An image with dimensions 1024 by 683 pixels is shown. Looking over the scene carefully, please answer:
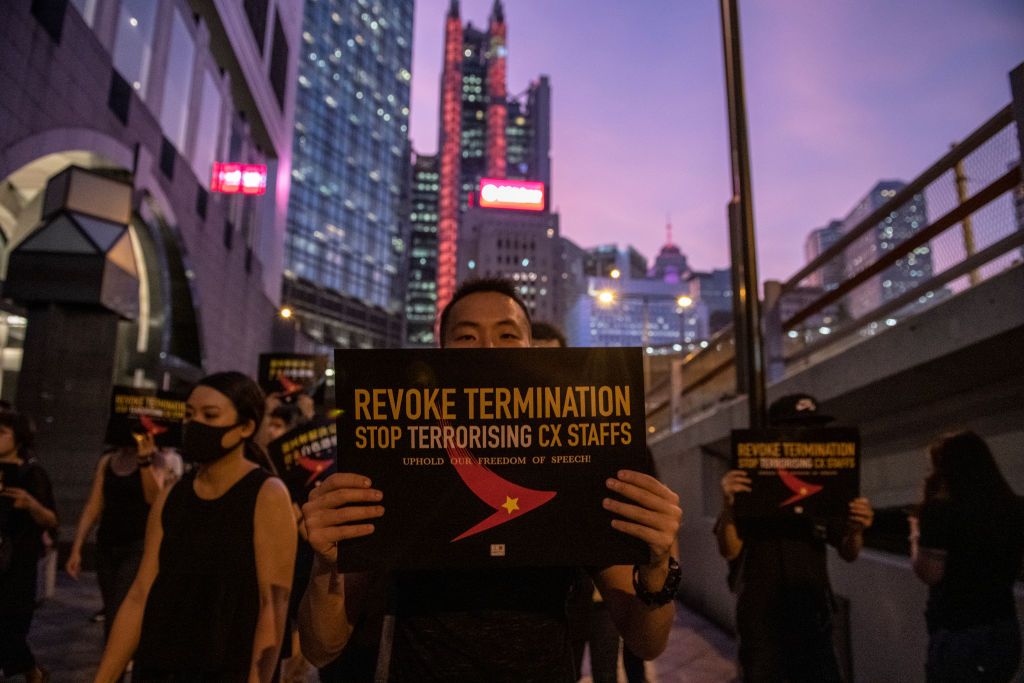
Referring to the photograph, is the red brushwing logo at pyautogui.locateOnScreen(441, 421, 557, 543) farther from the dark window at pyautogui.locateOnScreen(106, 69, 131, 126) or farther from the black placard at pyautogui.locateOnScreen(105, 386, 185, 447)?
the dark window at pyautogui.locateOnScreen(106, 69, 131, 126)

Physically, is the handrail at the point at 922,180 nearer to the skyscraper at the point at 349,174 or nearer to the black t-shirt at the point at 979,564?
the black t-shirt at the point at 979,564

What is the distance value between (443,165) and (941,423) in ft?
337

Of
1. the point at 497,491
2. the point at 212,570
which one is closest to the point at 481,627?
the point at 497,491

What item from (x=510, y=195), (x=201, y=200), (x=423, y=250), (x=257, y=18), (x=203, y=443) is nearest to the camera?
(x=203, y=443)

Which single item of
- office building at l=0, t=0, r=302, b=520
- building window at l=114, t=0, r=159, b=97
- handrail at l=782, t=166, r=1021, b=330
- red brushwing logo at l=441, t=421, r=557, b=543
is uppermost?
building window at l=114, t=0, r=159, b=97

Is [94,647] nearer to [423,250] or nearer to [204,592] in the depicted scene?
[204,592]

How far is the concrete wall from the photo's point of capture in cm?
391

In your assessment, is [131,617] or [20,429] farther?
[20,429]

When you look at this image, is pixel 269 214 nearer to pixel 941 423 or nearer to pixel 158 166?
pixel 158 166

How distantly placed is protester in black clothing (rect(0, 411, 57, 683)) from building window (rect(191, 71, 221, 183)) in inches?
699

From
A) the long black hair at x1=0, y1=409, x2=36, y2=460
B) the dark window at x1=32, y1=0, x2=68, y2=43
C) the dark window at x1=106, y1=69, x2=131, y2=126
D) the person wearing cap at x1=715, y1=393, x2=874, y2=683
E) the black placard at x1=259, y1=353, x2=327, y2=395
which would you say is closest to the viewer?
the person wearing cap at x1=715, y1=393, x2=874, y2=683

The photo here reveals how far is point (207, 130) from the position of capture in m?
21.4

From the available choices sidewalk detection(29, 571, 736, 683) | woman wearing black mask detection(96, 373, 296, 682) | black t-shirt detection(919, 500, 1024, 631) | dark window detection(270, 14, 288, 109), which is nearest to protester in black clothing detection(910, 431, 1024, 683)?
black t-shirt detection(919, 500, 1024, 631)

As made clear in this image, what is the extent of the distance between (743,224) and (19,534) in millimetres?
6506
